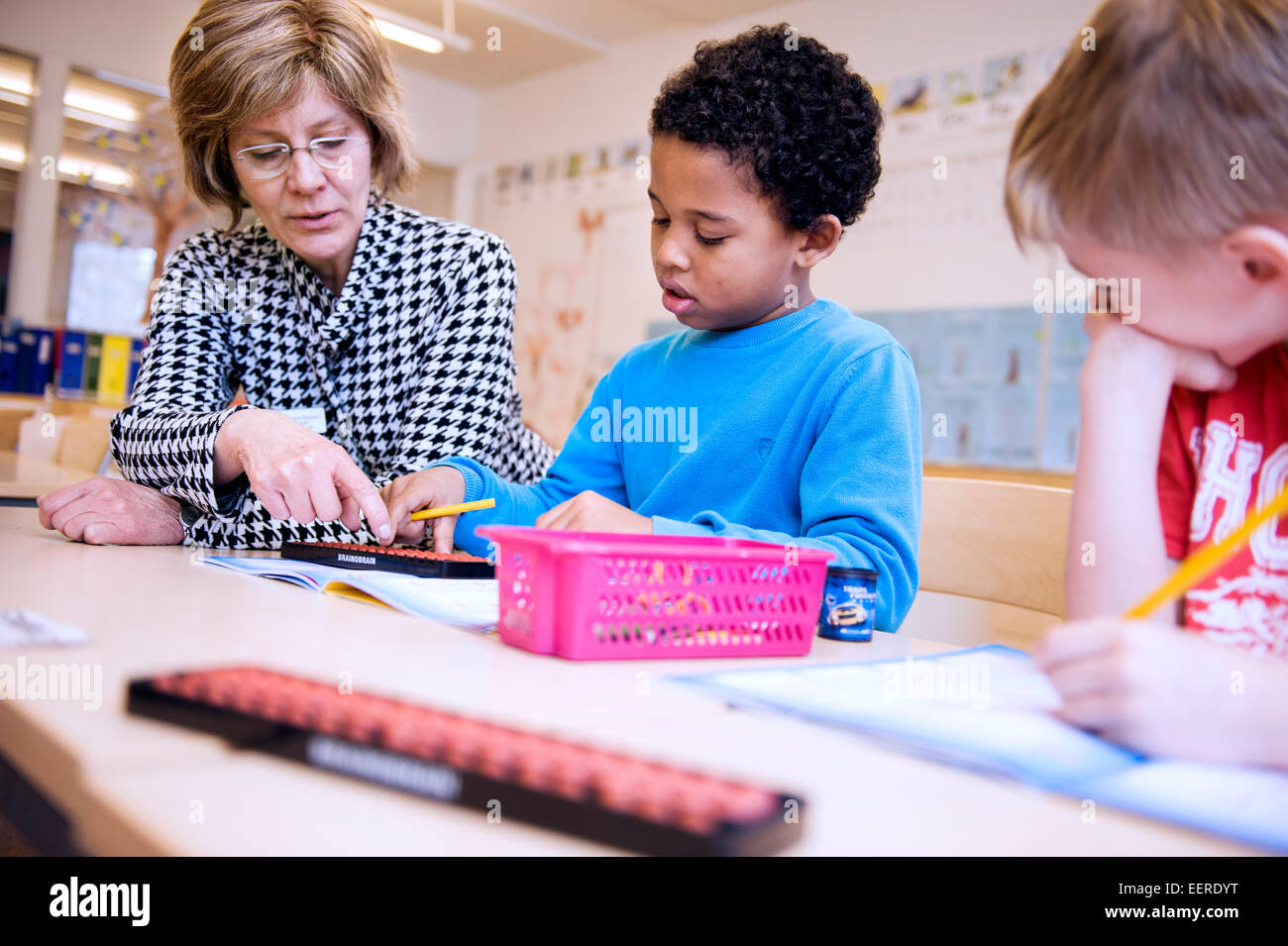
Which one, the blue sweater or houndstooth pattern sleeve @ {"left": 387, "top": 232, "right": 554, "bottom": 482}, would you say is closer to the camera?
the blue sweater

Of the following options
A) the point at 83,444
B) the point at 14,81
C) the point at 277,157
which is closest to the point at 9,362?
the point at 14,81

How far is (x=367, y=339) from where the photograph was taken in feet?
4.59

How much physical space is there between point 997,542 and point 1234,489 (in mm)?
451

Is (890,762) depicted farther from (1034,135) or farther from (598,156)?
(598,156)

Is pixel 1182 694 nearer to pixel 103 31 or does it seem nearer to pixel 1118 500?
pixel 1118 500

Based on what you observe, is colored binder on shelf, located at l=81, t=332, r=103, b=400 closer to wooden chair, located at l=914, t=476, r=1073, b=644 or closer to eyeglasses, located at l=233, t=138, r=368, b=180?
eyeglasses, located at l=233, t=138, r=368, b=180

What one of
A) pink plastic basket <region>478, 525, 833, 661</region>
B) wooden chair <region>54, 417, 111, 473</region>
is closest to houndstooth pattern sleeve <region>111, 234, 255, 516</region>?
pink plastic basket <region>478, 525, 833, 661</region>

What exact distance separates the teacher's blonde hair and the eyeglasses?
0.04m

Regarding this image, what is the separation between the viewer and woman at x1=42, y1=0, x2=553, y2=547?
3.90ft

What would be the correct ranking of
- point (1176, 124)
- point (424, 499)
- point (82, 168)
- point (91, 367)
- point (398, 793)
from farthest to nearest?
point (82, 168) < point (91, 367) < point (424, 499) < point (1176, 124) < point (398, 793)

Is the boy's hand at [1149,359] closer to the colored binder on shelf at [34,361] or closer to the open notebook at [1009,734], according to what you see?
the open notebook at [1009,734]

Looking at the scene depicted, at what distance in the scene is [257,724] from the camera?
0.38 m

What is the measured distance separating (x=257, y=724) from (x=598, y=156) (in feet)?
16.6

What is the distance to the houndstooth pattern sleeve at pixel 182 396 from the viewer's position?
1.11m
